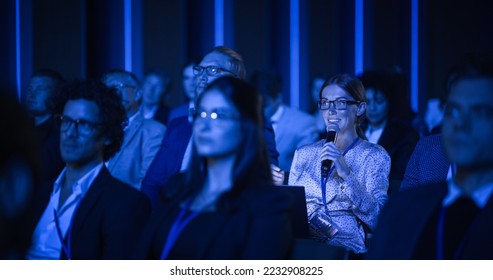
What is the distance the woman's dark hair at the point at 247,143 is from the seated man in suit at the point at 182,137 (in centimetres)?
117

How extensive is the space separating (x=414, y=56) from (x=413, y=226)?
22.4ft

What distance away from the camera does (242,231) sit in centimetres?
219

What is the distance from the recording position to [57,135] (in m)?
4.07

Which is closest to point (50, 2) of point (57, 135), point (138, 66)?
point (138, 66)

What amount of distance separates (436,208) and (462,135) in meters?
0.21

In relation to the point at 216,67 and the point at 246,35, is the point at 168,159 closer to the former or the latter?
the point at 216,67

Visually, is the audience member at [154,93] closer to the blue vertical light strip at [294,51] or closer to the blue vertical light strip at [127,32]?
the blue vertical light strip at [127,32]

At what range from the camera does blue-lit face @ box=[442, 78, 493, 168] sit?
2049 mm

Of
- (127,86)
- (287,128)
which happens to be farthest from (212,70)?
(287,128)

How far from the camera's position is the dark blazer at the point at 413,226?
6.56ft

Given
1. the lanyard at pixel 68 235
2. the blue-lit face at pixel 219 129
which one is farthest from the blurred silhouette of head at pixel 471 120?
the lanyard at pixel 68 235

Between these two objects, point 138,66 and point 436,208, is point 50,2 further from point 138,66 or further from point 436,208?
point 436,208

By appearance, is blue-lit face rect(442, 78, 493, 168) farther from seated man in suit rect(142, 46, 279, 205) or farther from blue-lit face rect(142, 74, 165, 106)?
blue-lit face rect(142, 74, 165, 106)
